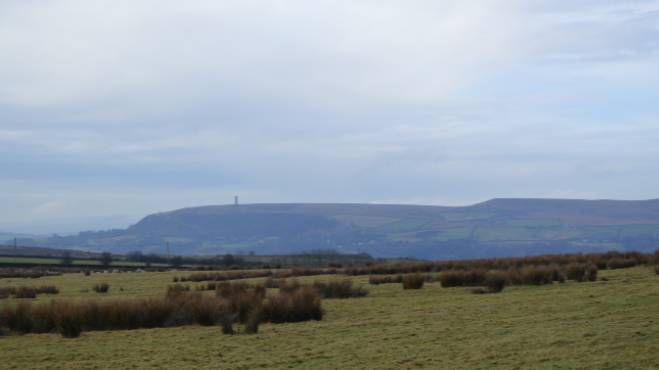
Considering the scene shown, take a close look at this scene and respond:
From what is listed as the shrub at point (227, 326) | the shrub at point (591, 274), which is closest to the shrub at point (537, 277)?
the shrub at point (591, 274)

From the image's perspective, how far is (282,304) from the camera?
20297mm

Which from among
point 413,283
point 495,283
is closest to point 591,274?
point 495,283

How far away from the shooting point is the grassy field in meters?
12.9

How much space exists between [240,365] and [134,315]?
279 inches

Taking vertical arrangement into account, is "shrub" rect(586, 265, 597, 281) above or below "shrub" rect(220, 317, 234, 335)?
above

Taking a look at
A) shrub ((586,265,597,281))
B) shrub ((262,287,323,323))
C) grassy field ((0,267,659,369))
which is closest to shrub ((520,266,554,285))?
shrub ((586,265,597,281))

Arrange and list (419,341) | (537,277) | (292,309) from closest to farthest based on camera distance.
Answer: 1. (419,341)
2. (292,309)
3. (537,277)

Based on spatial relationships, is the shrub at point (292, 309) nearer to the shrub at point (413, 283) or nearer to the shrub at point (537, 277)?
the shrub at point (413, 283)

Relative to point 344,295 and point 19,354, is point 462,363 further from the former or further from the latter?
point 344,295

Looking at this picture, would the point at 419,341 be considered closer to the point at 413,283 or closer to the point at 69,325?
the point at 69,325

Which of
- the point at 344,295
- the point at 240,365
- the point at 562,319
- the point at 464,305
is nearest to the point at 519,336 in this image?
the point at 562,319

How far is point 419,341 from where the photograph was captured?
1515 centimetres

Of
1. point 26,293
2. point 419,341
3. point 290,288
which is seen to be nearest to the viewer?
point 419,341

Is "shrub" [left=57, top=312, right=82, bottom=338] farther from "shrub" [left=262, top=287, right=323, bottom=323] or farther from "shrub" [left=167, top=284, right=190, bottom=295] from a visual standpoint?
"shrub" [left=167, top=284, right=190, bottom=295]
